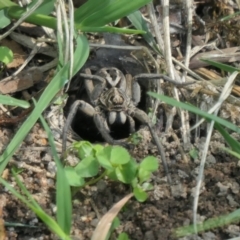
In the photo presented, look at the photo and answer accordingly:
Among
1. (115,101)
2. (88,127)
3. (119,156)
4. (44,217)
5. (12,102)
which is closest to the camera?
(44,217)

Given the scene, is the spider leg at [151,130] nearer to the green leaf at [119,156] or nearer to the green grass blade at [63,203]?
the green leaf at [119,156]

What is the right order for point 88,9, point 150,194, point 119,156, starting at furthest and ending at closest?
1. point 88,9
2. point 150,194
3. point 119,156

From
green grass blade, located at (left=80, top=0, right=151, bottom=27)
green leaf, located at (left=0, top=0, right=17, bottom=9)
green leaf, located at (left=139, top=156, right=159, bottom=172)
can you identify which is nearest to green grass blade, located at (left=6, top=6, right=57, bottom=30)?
green leaf, located at (left=0, top=0, right=17, bottom=9)

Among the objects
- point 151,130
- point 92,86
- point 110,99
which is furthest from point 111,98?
point 151,130

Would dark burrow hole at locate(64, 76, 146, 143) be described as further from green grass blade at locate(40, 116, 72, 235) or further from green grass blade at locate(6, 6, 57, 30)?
green grass blade at locate(40, 116, 72, 235)

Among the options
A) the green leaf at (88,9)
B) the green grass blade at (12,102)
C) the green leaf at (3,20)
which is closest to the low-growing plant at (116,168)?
the green grass blade at (12,102)

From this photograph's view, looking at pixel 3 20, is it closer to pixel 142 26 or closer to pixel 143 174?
pixel 142 26

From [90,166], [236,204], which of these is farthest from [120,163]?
[236,204]

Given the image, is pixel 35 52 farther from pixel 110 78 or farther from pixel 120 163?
pixel 120 163
